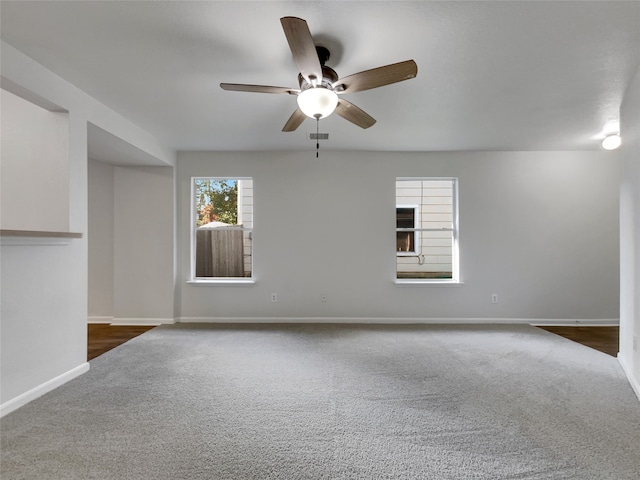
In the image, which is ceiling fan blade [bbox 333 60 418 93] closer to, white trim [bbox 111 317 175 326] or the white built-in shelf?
the white built-in shelf

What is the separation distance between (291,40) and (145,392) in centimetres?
258

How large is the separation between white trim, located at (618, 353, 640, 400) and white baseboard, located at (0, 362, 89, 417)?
437 centimetres

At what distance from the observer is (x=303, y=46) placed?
179 cm

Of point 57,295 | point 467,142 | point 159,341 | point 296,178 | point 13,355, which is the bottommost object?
point 159,341

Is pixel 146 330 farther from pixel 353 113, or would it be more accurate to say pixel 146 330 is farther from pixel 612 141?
pixel 612 141

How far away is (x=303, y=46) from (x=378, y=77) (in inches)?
21.0

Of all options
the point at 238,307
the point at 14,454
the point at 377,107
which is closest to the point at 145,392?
the point at 14,454

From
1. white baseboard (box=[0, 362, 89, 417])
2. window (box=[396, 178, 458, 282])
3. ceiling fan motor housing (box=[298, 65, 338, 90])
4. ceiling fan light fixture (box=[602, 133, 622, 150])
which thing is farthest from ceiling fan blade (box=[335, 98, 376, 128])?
ceiling fan light fixture (box=[602, 133, 622, 150])

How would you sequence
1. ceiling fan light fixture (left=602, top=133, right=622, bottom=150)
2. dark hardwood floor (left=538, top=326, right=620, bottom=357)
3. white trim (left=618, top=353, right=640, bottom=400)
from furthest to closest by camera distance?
ceiling fan light fixture (left=602, top=133, right=622, bottom=150)
dark hardwood floor (left=538, top=326, right=620, bottom=357)
white trim (left=618, top=353, right=640, bottom=400)

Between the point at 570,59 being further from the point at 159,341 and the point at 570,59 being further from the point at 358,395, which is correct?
the point at 159,341

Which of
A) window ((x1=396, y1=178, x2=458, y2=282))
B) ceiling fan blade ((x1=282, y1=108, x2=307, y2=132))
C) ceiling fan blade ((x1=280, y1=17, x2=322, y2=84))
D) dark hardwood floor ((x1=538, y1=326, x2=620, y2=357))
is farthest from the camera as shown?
window ((x1=396, y1=178, x2=458, y2=282))

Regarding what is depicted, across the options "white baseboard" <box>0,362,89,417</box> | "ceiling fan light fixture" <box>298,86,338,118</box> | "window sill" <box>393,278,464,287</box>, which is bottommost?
"white baseboard" <box>0,362,89,417</box>

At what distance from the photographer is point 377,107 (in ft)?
10.4

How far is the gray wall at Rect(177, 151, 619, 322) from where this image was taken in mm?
4684
